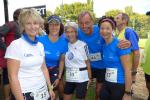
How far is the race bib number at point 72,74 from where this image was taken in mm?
4211

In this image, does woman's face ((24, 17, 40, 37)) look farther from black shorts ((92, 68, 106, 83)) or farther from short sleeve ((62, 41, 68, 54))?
black shorts ((92, 68, 106, 83))

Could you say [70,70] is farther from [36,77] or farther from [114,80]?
[36,77]

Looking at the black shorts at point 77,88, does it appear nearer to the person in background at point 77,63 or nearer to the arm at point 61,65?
the person in background at point 77,63

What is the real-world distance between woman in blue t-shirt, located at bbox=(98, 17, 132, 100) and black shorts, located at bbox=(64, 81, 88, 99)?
1.67 feet

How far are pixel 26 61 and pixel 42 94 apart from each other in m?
0.46

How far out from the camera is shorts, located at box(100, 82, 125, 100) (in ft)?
12.2

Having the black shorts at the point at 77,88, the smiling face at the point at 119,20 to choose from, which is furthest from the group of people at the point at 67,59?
the smiling face at the point at 119,20

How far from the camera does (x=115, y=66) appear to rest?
3707 millimetres

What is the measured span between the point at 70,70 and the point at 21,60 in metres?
1.51

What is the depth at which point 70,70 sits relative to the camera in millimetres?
4250

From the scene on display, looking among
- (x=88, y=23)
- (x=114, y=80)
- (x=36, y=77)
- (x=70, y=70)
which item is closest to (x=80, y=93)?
(x=70, y=70)

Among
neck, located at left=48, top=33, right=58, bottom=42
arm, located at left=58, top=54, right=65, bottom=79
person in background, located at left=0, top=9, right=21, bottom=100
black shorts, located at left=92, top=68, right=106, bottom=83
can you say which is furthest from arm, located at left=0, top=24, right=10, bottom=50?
black shorts, located at left=92, top=68, right=106, bottom=83

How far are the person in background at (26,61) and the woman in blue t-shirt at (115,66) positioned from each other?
3.30 feet

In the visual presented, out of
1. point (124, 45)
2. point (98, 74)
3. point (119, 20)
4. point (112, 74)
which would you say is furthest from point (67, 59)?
point (119, 20)
